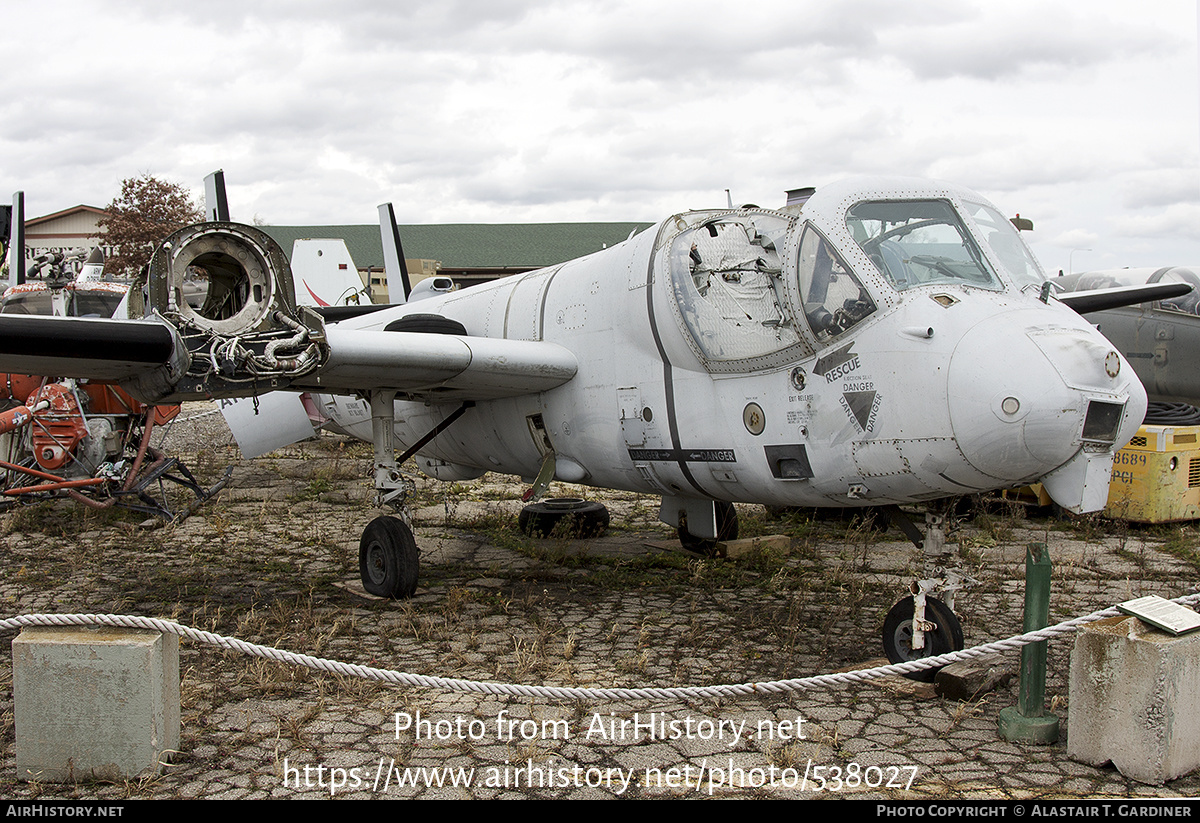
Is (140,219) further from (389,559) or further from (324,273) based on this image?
(389,559)

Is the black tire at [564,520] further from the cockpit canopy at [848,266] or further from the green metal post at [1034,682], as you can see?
the green metal post at [1034,682]

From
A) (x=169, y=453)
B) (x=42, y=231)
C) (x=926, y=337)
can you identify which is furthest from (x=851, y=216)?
(x=42, y=231)

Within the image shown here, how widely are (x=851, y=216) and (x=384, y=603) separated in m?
4.41

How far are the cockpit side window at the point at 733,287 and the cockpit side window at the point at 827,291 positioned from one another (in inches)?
6.6

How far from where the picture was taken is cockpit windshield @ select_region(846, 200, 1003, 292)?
4930mm

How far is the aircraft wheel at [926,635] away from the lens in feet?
15.8

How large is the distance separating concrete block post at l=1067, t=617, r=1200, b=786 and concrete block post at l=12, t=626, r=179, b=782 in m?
3.94

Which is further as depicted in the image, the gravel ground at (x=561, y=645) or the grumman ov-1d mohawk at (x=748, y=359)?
the grumman ov-1d mohawk at (x=748, y=359)

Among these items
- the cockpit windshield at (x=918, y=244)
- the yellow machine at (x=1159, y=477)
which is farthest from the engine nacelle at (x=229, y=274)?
the yellow machine at (x=1159, y=477)

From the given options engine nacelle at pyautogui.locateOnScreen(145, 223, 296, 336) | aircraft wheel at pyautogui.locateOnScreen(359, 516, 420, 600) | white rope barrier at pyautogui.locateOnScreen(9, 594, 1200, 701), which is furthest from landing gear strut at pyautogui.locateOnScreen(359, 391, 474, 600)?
white rope barrier at pyautogui.locateOnScreen(9, 594, 1200, 701)

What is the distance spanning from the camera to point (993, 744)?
4.14 meters

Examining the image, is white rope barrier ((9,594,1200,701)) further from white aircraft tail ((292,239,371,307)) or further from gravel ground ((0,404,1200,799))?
white aircraft tail ((292,239,371,307))

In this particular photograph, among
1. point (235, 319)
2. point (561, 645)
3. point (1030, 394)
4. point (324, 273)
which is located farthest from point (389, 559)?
point (324, 273)

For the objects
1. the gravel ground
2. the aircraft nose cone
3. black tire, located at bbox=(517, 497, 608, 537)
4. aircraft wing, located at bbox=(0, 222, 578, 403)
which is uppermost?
aircraft wing, located at bbox=(0, 222, 578, 403)
